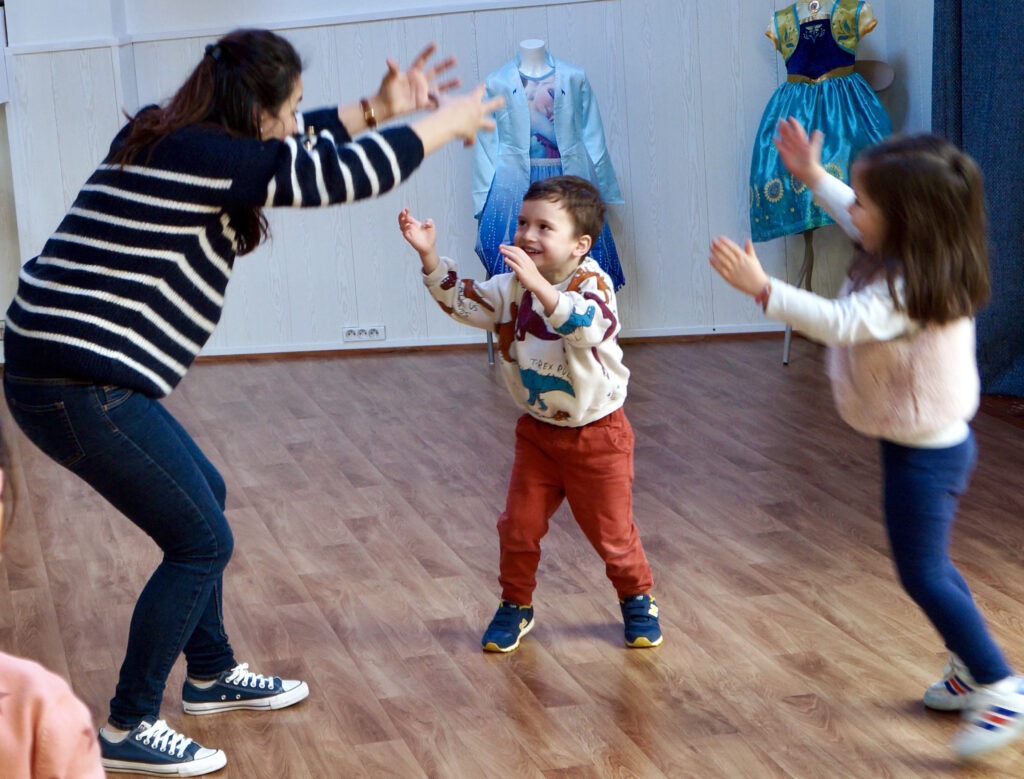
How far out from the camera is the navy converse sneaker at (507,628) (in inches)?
106

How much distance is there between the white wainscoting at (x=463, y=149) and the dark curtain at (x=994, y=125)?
1.02 metres

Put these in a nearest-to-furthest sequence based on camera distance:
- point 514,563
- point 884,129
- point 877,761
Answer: point 877,761 < point 514,563 < point 884,129

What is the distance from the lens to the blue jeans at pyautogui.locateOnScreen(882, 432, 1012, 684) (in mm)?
2078

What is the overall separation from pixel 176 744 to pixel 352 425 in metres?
2.63

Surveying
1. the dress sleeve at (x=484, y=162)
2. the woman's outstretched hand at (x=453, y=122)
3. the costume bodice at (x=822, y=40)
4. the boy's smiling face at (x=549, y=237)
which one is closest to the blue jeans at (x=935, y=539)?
the boy's smiling face at (x=549, y=237)

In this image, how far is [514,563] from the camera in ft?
8.82

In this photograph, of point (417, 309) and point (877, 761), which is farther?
point (417, 309)

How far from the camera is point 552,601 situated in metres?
2.96

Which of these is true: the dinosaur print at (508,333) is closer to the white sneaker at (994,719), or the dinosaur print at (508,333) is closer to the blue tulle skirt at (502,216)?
the white sneaker at (994,719)

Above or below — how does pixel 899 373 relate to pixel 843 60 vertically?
below

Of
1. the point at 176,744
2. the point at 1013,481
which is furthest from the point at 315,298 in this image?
the point at 176,744

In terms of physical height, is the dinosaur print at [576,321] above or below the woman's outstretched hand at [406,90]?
below

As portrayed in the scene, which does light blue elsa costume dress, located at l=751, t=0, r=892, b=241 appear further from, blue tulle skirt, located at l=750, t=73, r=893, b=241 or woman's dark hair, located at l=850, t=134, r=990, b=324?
woman's dark hair, located at l=850, t=134, r=990, b=324

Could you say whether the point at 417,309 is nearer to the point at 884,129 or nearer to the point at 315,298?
the point at 315,298
